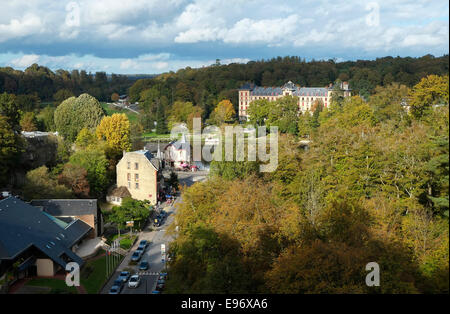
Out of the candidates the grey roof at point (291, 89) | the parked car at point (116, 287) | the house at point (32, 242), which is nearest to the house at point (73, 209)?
the house at point (32, 242)

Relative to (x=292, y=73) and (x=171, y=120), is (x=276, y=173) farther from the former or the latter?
(x=292, y=73)

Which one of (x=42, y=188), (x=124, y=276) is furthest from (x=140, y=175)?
(x=124, y=276)

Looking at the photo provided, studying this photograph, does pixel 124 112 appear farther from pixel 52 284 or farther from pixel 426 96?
pixel 52 284

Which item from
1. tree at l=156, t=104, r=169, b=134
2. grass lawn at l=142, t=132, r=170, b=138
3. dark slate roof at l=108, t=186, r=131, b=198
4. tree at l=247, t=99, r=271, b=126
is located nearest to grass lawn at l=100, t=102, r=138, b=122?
grass lawn at l=142, t=132, r=170, b=138
